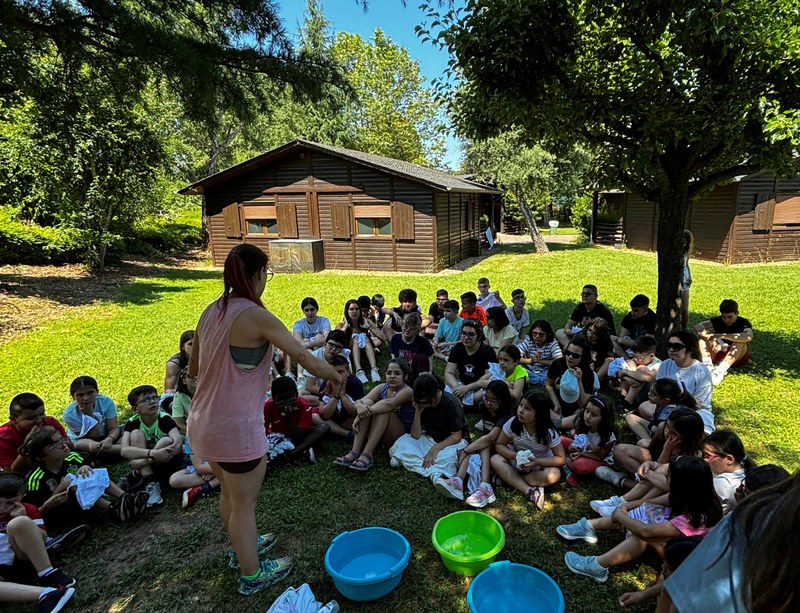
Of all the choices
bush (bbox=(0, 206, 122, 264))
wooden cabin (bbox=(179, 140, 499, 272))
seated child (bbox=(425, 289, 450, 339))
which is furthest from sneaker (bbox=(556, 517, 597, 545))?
bush (bbox=(0, 206, 122, 264))

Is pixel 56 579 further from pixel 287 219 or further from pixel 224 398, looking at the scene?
pixel 287 219

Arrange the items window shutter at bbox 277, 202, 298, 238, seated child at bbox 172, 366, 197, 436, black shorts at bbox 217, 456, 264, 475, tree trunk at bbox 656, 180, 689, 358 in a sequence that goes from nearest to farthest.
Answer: black shorts at bbox 217, 456, 264, 475 → seated child at bbox 172, 366, 197, 436 → tree trunk at bbox 656, 180, 689, 358 → window shutter at bbox 277, 202, 298, 238

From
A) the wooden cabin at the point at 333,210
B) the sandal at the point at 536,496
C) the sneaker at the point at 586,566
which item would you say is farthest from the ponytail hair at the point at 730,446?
the wooden cabin at the point at 333,210

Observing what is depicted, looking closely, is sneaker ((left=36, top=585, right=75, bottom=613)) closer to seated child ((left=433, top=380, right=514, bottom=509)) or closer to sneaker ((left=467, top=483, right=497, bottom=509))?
seated child ((left=433, top=380, right=514, bottom=509))

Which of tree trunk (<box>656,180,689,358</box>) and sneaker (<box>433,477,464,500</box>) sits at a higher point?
tree trunk (<box>656,180,689,358</box>)

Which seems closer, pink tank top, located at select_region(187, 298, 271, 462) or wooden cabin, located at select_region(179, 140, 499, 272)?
pink tank top, located at select_region(187, 298, 271, 462)

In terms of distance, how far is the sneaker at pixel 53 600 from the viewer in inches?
109

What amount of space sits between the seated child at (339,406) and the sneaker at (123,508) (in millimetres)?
1669

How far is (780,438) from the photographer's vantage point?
4418 mm

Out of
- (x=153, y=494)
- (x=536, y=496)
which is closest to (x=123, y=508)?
(x=153, y=494)

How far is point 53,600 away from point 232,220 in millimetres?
16419

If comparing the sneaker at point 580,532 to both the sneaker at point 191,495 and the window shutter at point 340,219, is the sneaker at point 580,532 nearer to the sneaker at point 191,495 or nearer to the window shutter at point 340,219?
the sneaker at point 191,495

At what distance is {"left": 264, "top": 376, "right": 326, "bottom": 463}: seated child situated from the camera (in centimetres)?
436

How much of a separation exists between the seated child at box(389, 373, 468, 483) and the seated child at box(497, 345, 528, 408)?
0.88 metres
